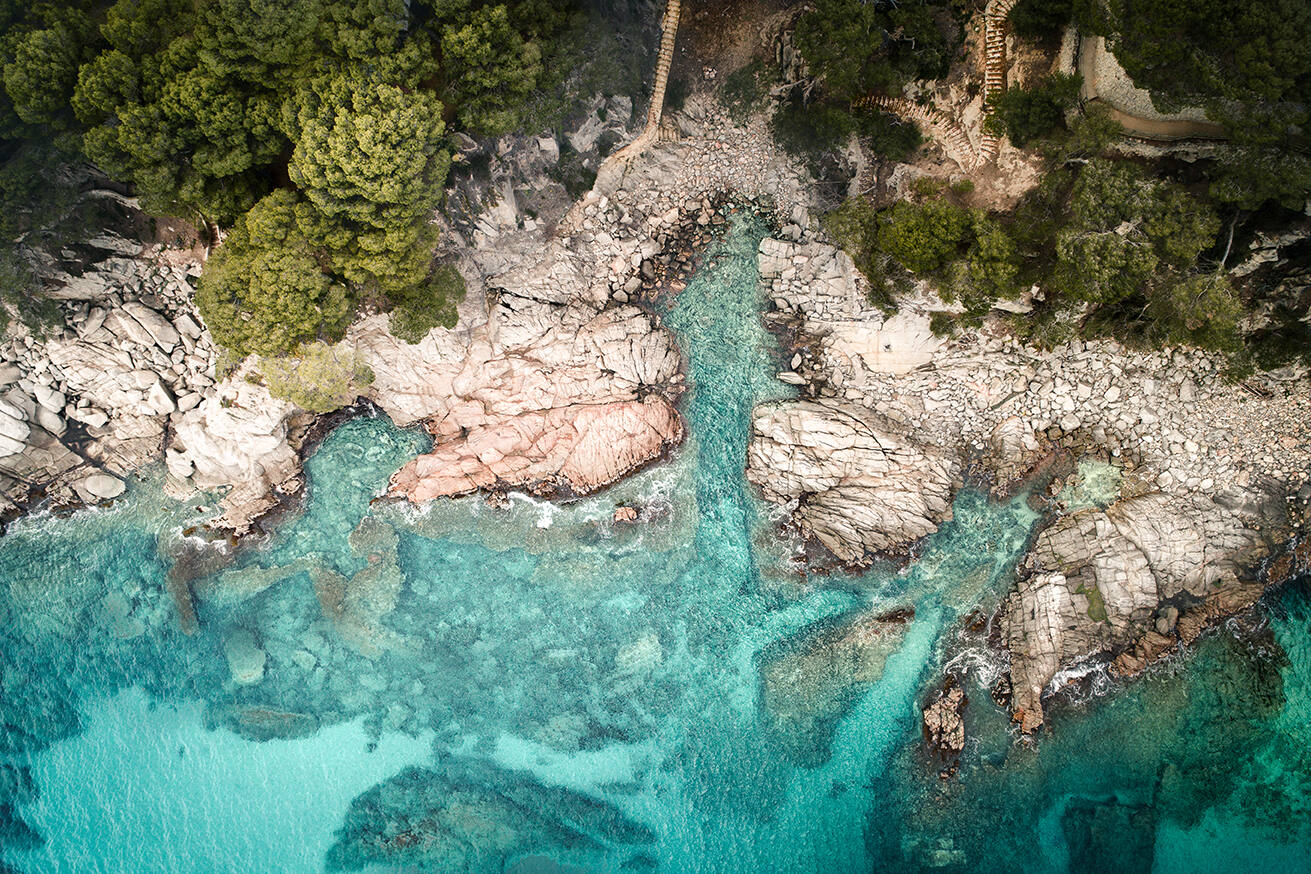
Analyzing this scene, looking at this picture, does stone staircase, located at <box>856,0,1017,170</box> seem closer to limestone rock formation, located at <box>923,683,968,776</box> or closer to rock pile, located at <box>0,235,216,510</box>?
limestone rock formation, located at <box>923,683,968,776</box>

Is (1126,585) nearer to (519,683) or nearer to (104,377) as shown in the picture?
(519,683)

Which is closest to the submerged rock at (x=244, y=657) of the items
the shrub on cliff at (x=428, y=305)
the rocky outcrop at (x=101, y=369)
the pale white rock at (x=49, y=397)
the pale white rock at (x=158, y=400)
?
the rocky outcrop at (x=101, y=369)

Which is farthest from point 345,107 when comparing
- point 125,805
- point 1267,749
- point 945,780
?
point 1267,749

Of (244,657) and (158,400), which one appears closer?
(158,400)

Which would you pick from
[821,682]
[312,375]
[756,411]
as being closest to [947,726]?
[821,682]

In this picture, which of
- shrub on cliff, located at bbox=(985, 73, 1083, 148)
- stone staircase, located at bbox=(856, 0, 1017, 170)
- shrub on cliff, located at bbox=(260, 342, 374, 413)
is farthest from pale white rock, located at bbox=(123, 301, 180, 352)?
shrub on cliff, located at bbox=(985, 73, 1083, 148)

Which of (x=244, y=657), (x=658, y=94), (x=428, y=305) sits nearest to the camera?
(x=428, y=305)
